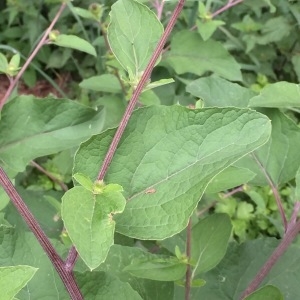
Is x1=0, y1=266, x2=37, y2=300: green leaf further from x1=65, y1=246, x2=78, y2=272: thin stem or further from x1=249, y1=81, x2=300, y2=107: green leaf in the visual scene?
x1=249, y1=81, x2=300, y2=107: green leaf

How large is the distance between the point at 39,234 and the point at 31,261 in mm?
169

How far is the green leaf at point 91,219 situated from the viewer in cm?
71

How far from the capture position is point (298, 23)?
2465 mm

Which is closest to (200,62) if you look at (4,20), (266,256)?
(266,256)

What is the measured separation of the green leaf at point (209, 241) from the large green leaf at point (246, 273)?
0.35 feet

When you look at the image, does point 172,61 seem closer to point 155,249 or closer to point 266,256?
point 155,249

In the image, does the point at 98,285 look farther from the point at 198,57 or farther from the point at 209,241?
the point at 198,57

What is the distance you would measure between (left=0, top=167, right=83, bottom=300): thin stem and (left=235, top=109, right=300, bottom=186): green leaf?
51 cm

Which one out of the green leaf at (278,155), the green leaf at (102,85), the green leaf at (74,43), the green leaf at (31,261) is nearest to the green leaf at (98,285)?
the green leaf at (31,261)

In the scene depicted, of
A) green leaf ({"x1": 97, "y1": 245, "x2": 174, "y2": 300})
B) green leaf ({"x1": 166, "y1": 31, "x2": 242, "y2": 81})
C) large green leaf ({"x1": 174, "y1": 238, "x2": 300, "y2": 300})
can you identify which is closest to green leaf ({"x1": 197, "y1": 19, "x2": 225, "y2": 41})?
green leaf ({"x1": 166, "y1": 31, "x2": 242, "y2": 81})

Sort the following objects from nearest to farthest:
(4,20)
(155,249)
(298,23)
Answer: (155,249), (298,23), (4,20)

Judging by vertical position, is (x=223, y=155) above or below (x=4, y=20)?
above

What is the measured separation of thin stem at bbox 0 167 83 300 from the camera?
2.43ft

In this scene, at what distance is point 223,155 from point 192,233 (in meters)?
0.41
